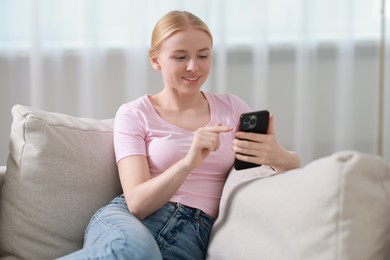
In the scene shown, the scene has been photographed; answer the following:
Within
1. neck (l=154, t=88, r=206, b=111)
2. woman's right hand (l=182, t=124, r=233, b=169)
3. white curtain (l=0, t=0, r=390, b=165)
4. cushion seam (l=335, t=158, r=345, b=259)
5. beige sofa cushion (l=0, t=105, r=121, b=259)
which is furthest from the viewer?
white curtain (l=0, t=0, r=390, b=165)

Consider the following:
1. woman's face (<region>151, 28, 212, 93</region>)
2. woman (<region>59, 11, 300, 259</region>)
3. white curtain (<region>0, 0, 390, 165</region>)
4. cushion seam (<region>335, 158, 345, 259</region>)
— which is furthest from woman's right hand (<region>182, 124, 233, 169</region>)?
white curtain (<region>0, 0, 390, 165</region>)

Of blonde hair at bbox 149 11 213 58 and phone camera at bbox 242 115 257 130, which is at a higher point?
blonde hair at bbox 149 11 213 58

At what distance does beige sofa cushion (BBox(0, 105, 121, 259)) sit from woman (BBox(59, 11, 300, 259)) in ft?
0.26

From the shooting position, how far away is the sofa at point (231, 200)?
4.09 feet

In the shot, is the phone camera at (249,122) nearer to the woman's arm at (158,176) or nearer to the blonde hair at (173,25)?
the woman's arm at (158,176)

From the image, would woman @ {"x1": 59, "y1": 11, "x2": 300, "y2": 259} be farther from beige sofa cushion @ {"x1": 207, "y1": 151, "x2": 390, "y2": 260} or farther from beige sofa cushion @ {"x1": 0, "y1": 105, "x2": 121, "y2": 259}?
beige sofa cushion @ {"x1": 207, "y1": 151, "x2": 390, "y2": 260}

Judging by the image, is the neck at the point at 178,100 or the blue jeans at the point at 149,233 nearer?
the blue jeans at the point at 149,233

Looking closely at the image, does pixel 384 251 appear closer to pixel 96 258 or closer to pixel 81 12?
pixel 96 258

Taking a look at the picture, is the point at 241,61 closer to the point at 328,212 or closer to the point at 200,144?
the point at 200,144

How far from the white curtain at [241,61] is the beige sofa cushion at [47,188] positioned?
117cm

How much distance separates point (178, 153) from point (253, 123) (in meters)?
0.24

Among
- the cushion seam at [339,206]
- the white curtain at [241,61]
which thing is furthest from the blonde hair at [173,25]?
the white curtain at [241,61]

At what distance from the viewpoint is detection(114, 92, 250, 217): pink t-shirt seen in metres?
1.64

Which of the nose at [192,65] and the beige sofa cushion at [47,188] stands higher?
the nose at [192,65]
